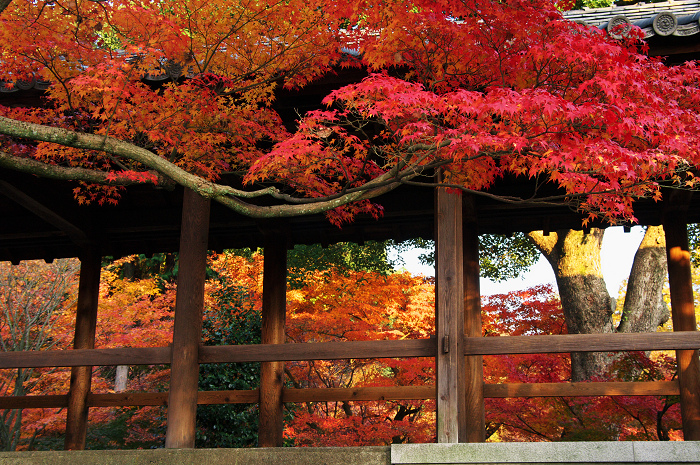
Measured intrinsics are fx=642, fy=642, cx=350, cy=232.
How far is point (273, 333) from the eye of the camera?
26.6ft

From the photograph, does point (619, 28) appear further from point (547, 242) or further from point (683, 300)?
point (547, 242)

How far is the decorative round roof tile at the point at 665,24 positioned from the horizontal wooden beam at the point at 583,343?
7.92 ft

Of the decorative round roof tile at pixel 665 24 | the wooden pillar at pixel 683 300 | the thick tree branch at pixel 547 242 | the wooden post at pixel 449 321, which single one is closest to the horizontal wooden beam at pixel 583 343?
the wooden post at pixel 449 321

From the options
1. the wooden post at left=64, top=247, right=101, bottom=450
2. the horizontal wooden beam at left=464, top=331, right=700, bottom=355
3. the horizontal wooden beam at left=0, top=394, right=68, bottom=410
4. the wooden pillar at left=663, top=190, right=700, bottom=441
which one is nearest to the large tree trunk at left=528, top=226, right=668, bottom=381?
the wooden pillar at left=663, top=190, right=700, bottom=441

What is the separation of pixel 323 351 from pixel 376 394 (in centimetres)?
295

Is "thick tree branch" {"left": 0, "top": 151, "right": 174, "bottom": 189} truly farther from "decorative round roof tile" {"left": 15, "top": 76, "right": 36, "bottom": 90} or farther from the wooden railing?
the wooden railing

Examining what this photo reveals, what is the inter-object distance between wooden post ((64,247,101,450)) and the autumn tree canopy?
3.21 meters

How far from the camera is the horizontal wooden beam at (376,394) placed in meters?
7.64

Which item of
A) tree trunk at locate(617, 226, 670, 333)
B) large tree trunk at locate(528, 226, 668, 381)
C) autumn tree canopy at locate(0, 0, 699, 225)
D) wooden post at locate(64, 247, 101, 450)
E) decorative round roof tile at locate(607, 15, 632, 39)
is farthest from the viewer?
tree trunk at locate(617, 226, 670, 333)

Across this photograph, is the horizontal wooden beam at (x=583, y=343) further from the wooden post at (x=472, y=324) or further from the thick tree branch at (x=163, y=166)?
the wooden post at (x=472, y=324)

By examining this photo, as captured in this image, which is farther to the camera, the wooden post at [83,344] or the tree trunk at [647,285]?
the tree trunk at [647,285]

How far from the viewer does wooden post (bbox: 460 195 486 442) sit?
24.5ft

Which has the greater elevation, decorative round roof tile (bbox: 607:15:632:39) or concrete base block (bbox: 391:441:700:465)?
decorative round roof tile (bbox: 607:15:632:39)

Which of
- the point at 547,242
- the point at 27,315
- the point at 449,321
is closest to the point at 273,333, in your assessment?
the point at 449,321
